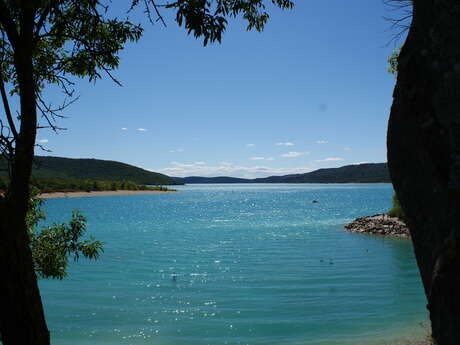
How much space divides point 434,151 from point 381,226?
50.5 metres

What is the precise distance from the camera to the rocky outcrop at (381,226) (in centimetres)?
4818

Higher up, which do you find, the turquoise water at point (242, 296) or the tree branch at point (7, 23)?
the tree branch at point (7, 23)

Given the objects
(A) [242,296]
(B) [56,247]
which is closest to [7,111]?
(B) [56,247]

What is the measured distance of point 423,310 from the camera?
19.4 meters

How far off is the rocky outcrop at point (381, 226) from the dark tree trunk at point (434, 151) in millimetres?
44927

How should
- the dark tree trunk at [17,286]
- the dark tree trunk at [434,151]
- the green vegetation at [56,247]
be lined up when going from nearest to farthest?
the dark tree trunk at [434,151], the dark tree trunk at [17,286], the green vegetation at [56,247]

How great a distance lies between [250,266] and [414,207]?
2888 centimetres

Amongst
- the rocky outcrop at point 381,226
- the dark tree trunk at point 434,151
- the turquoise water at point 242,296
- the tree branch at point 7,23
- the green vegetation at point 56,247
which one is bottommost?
the turquoise water at point 242,296

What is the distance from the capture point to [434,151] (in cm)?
419

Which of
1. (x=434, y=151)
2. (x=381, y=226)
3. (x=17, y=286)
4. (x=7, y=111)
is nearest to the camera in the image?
(x=434, y=151)

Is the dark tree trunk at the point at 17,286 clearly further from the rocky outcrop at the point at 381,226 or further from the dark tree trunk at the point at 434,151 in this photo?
the rocky outcrop at the point at 381,226

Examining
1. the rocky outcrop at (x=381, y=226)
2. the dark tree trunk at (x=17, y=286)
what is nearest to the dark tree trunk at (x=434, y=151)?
→ the dark tree trunk at (x=17, y=286)

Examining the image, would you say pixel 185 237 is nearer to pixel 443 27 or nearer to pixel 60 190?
pixel 443 27

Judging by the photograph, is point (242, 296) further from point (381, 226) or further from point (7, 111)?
point (381, 226)
